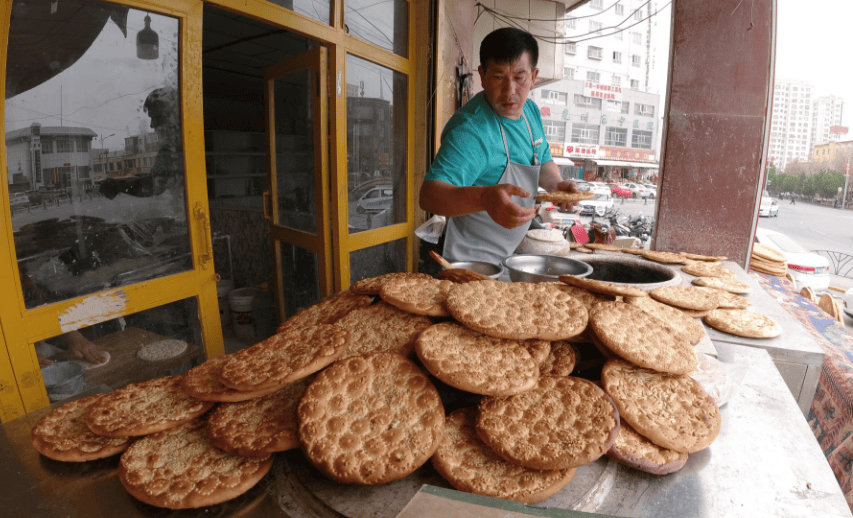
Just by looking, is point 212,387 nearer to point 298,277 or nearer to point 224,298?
point 298,277

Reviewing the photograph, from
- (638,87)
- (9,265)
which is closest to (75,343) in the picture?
(9,265)

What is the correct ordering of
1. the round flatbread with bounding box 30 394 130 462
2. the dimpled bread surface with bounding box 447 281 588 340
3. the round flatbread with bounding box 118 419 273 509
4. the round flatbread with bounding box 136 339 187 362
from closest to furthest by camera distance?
the round flatbread with bounding box 118 419 273 509
the round flatbread with bounding box 30 394 130 462
the dimpled bread surface with bounding box 447 281 588 340
the round flatbread with bounding box 136 339 187 362

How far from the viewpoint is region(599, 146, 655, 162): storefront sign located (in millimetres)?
29266

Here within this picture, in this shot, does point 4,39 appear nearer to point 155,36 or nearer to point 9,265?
point 155,36

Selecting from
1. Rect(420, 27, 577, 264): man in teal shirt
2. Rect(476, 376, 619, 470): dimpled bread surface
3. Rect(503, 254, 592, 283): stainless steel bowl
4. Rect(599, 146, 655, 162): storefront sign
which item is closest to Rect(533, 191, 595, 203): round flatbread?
Rect(420, 27, 577, 264): man in teal shirt

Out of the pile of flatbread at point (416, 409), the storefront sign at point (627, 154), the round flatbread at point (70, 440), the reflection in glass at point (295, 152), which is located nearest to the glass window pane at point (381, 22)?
the reflection in glass at point (295, 152)

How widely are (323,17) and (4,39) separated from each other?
2170 millimetres

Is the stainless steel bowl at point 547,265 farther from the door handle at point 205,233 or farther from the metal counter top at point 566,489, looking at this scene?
the door handle at point 205,233

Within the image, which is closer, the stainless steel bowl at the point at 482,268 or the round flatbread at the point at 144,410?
the round flatbread at the point at 144,410

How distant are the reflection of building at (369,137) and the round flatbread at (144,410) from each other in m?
3.14

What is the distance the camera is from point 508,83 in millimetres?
2475

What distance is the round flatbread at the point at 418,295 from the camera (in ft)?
4.34

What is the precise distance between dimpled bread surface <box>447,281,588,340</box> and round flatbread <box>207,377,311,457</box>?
20.5 inches

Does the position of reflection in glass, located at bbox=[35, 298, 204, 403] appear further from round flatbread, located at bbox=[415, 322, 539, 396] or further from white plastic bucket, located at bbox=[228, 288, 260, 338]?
round flatbread, located at bbox=[415, 322, 539, 396]
